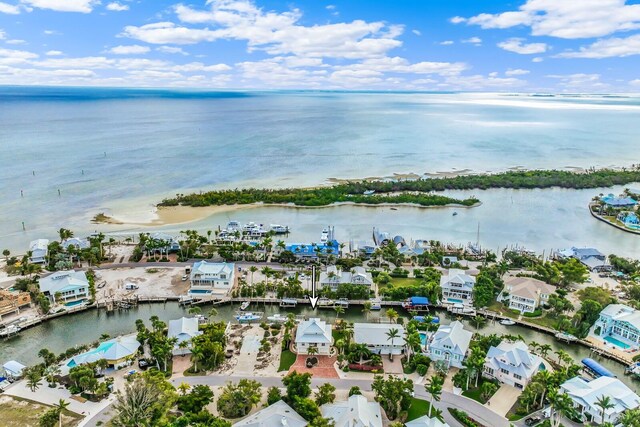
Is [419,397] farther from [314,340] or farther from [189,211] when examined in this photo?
[189,211]

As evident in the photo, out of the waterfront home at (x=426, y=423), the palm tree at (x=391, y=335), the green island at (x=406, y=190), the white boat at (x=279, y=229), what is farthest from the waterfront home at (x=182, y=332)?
the green island at (x=406, y=190)

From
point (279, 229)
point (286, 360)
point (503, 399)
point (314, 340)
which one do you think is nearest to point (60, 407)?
point (286, 360)

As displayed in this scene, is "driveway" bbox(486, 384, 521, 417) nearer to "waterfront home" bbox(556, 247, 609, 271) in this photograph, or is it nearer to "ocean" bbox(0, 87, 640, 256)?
"waterfront home" bbox(556, 247, 609, 271)

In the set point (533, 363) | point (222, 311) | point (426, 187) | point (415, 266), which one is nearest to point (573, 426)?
point (533, 363)

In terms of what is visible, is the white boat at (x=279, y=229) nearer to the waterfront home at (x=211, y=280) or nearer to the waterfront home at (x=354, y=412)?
the waterfront home at (x=211, y=280)

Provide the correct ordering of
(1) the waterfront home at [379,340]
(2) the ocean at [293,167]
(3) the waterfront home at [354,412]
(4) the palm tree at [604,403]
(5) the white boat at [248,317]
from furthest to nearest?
(2) the ocean at [293,167]
(5) the white boat at [248,317]
(1) the waterfront home at [379,340]
(4) the palm tree at [604,403]
(3) the waterfront home at [354,412]
